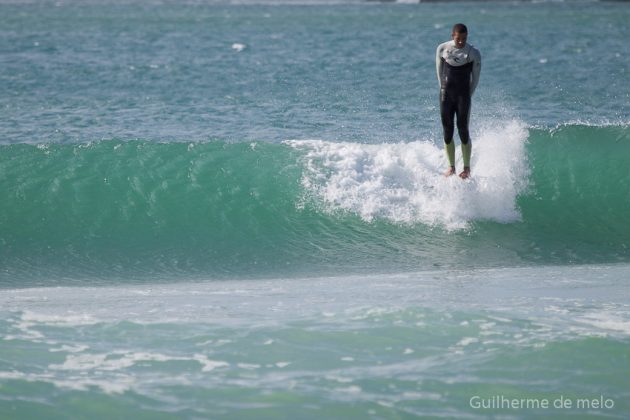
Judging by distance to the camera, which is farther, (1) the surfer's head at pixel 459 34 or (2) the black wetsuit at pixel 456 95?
(2) the black wetsuit at pixel 456 95

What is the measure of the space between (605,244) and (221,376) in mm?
6218

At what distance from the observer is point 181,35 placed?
42719 mm

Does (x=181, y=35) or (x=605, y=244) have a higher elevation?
(x=181, y=35)

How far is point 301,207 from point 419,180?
5.01 feet

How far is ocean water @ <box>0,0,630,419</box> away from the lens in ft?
20.4

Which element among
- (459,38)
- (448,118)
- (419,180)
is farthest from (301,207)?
(459,38)

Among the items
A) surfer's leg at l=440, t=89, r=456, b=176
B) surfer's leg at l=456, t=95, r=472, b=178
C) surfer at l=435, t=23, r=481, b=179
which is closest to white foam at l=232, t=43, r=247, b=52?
surfer's leg at l=440, t=89, r=456, b=176

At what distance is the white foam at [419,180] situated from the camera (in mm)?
11531

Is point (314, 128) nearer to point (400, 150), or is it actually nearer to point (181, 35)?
point (400, 150)

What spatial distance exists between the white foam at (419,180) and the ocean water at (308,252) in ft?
0.11

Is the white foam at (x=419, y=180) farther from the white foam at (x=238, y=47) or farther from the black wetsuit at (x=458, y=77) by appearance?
the white foam at (x=238, y=47)

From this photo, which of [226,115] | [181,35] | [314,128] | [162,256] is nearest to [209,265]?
[162,256]

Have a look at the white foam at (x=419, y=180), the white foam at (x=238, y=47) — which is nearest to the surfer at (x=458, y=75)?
the white foam at (x=419, y=180)

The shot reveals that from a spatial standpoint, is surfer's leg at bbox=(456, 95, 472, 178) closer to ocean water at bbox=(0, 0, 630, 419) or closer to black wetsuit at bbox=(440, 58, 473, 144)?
black wetsuit at bbox=(440, 58, 473, 144)
